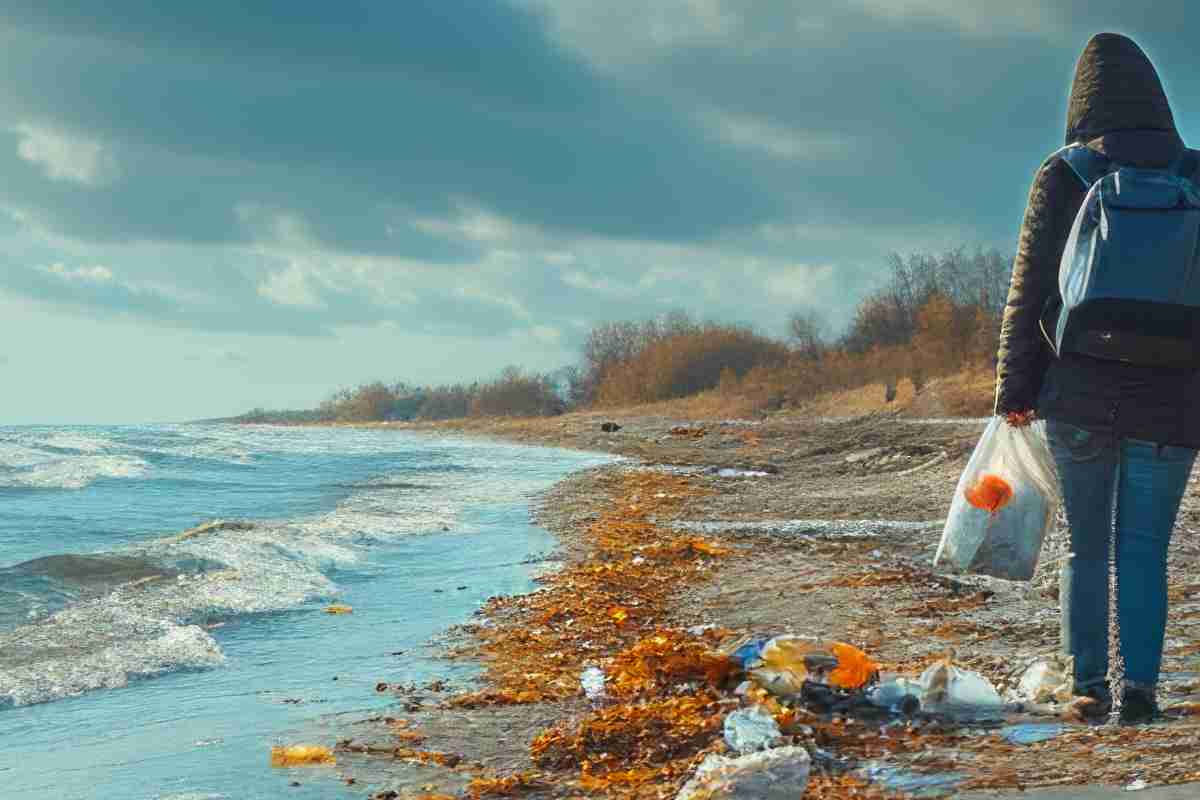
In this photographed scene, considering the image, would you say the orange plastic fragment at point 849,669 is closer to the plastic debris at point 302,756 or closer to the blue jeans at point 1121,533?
the blue jeans at point 1121,533

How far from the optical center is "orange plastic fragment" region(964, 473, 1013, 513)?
4441 mm

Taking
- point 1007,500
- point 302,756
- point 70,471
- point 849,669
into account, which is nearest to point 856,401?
point 70,471

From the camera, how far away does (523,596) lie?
7371 mm

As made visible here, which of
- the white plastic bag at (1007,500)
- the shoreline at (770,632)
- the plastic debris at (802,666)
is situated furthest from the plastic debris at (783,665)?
the white plastic bag at (1007,500)

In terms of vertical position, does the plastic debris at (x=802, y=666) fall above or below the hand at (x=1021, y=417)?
below

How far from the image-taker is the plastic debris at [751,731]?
11.3ft

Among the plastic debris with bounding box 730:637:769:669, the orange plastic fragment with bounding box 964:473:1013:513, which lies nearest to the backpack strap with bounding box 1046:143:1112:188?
the orange plastic fragment with bounding box 964:473:1013:513

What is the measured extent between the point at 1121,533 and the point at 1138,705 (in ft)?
1.78

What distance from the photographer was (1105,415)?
12.2 ft

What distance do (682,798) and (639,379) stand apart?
2610 inches

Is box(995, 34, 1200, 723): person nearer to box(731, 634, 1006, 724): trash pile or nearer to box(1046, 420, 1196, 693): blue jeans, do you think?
box(1046, 420, 1196, 693): blue jeans

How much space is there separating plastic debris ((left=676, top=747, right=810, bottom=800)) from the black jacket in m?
1.53

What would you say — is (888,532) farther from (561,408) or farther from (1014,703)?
(561,408)

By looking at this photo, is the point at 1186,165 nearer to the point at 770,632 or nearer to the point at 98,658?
the point at 770,632
